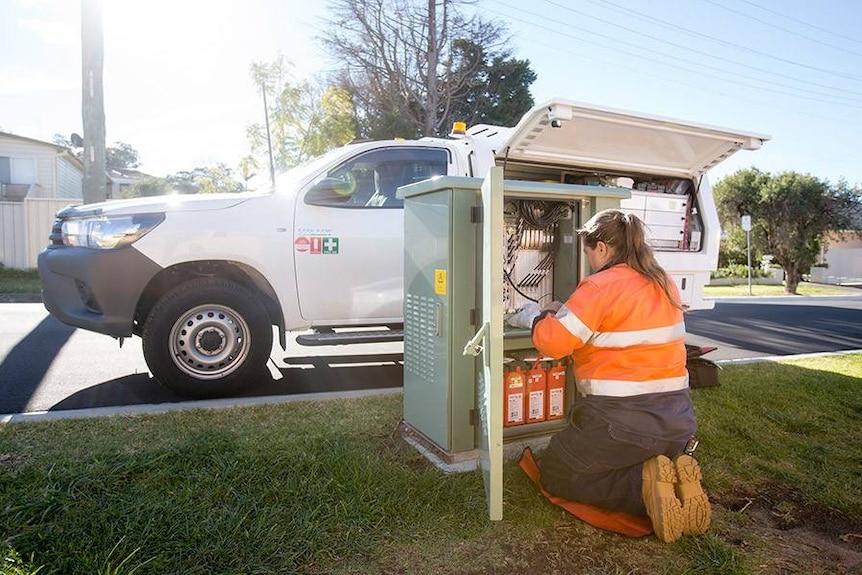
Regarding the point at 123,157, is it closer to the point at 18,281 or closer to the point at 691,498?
the point at 18,281

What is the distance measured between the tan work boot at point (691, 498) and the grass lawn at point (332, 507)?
6 centimetres

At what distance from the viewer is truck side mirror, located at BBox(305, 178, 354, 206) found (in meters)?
5.16

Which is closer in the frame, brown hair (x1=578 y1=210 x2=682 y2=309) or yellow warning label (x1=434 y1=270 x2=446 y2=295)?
brown hair (x1=578 y1=210 x2=682 y2=309)

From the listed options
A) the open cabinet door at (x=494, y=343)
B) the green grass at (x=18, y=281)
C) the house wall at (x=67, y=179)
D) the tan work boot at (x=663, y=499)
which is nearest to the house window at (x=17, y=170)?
the house wall at (x=67, y=179)

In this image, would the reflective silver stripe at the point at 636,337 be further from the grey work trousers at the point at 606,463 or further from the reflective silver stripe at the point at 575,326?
the grey work trousers at the point at 606,463

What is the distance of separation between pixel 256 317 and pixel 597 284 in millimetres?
2934

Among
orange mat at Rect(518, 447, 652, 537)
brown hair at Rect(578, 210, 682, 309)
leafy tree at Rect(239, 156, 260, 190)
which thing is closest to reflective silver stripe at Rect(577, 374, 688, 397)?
brown hair at Rect(578, 210, 682, 309)

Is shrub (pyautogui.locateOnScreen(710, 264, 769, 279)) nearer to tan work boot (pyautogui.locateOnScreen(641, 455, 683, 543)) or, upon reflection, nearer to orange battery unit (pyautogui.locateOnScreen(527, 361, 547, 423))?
orange battery unit (pyautogui.locateOnScreen(527, 361, 547, 423))

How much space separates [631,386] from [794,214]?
23853 millimetres

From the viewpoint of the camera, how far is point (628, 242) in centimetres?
296

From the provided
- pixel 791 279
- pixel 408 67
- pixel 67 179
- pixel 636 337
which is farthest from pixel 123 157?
pixel 636 337

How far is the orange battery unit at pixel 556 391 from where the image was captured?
3832mm

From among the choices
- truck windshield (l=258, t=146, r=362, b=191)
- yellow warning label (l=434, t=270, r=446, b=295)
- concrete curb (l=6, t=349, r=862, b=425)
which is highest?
truck windshield (l=258, t=146, r=362, b=191)

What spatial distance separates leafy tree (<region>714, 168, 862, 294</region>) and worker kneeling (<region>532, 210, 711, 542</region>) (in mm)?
22309
